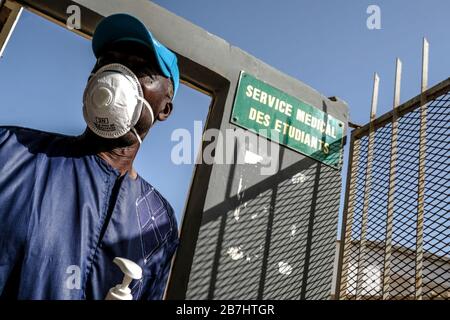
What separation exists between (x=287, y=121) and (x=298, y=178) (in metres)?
0.44

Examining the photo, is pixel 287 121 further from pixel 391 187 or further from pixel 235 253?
pixel 235 253

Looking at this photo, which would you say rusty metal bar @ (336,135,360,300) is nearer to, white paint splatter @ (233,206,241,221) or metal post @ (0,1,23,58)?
white paint splatter @ (233,206,241,221)

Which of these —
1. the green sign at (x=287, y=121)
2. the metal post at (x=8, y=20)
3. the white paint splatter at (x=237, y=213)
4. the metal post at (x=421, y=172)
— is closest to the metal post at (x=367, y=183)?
the green sign at (x=287, y=121)

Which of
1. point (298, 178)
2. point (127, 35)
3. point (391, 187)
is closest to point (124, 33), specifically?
point (127, 35)

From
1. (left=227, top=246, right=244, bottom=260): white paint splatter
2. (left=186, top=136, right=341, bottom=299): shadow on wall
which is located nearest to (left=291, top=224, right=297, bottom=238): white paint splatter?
(left=186, top=136, right=341, bottom=299): shadow on wall

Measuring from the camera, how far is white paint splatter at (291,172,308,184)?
280 cm

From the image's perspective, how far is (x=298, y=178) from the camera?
2826 mm

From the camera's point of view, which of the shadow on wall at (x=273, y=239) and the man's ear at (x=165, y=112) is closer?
the man's ear at (x=165, y=112)

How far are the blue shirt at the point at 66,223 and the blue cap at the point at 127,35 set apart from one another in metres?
0.54

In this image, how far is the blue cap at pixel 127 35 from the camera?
1879 mm

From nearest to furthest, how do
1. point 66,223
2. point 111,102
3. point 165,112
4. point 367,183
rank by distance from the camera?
point 66,223, point 111,102, point 165,112, point 367,183

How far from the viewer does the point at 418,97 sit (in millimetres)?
2900

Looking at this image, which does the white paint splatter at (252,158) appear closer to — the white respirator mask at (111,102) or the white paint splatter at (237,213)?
the white paint splatter at (237,213)
